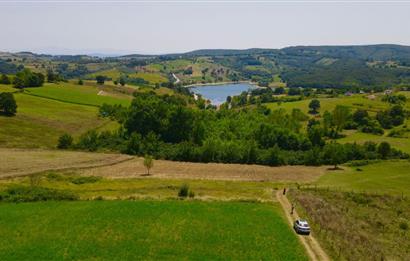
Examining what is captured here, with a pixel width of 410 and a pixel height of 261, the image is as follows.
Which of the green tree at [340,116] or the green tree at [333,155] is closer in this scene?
the green tree at [333,155]

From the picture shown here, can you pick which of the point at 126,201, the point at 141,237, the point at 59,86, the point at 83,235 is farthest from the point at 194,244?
the point at 59,86

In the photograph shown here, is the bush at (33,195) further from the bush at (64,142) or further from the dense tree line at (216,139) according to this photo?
the dense tree line at (216,139)

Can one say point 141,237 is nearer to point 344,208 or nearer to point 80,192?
Result: point 80,192

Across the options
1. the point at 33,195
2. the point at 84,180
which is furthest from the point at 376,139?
the point at 33,195

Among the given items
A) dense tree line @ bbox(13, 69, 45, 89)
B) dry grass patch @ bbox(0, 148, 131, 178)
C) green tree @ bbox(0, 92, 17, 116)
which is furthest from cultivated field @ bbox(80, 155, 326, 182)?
dense tree line @ bbox(13, 69, 45, 89)

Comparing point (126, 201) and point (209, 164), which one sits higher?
point (126, 201)

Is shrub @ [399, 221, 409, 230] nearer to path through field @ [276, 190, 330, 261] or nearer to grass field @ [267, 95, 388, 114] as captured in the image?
path through field @ [276, 190, 330, 261]

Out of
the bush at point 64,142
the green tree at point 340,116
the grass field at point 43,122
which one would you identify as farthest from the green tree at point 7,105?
the green tree at point 340,116

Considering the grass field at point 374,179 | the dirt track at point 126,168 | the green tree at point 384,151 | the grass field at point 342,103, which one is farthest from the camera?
the grass field at point 342,103
